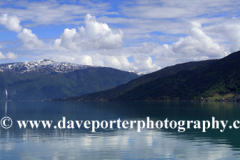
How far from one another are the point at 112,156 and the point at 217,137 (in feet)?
Answer: 112

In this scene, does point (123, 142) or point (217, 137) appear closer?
point (123, 142)

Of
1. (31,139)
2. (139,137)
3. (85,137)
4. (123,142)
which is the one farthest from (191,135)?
(31,139)

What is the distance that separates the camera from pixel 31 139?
7781cm

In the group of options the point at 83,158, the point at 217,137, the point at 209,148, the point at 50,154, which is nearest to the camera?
the point at 83,158

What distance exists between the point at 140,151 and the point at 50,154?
57.9 feet

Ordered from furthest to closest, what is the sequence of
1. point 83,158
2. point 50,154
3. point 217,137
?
point 217,137
point 50,154
point 83,158

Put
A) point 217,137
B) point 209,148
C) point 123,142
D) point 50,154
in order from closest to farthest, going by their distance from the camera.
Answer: point 50,154
point 209,148
point 123,142
point 217,137

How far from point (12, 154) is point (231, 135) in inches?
2165

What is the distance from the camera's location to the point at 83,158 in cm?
5469

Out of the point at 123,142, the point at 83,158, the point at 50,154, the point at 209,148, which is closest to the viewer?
the point at 83,158

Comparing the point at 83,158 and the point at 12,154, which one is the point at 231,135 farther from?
the point at 12,154

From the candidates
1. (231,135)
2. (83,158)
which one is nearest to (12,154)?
(83,158)

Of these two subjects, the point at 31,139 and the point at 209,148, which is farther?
A: the point at 31,139

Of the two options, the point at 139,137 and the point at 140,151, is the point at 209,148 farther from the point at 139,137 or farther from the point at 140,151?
the point at 139,137
